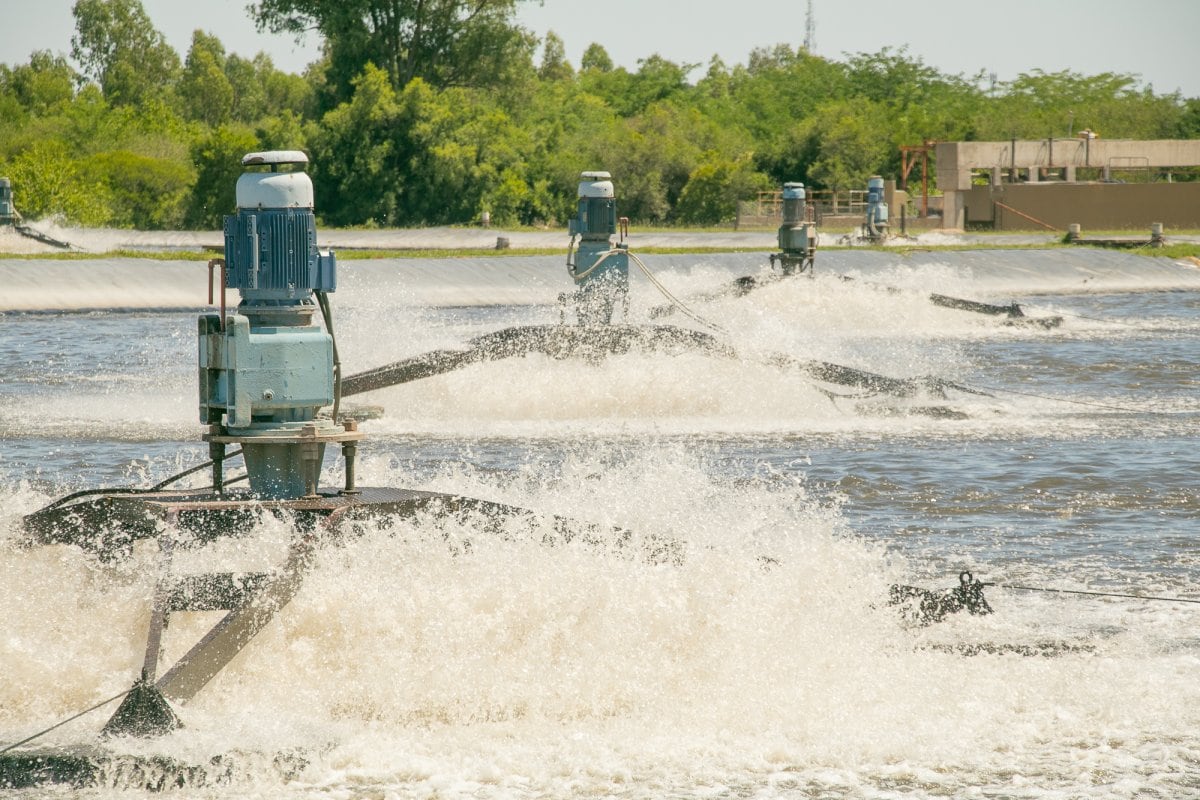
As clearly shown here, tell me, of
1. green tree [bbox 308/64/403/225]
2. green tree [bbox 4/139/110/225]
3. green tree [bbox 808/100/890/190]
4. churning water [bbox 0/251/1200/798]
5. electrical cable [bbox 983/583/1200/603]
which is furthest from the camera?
green tree [bbox 808/100/890/190]

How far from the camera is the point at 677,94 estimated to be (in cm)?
8650

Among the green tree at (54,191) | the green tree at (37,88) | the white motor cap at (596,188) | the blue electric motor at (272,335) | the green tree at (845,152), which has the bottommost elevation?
the blue electric motor at (272,335)

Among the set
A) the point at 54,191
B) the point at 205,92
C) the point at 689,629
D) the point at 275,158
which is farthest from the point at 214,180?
the point at 689,629

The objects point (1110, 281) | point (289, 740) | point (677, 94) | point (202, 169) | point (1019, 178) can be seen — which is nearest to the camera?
point (289, 740)

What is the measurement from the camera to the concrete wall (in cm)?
5769

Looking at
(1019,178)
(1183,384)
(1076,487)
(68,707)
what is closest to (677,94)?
(1019,178)

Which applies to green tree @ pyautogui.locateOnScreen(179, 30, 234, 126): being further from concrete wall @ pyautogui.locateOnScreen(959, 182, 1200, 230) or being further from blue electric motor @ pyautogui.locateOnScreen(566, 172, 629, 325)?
blue electric motor @ pyautogui.locateOnScreen(566, 172, 629, 325)

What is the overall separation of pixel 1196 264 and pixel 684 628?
38923 millimetres

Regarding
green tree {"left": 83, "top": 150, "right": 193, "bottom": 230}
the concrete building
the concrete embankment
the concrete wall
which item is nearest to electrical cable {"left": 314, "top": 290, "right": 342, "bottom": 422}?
the concrete embankment

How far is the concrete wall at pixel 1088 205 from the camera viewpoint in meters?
57.7

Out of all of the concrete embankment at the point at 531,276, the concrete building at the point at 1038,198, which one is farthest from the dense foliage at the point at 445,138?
the concrete embankment at the point at 531,276

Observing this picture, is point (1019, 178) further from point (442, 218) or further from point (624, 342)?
point (624, 342)

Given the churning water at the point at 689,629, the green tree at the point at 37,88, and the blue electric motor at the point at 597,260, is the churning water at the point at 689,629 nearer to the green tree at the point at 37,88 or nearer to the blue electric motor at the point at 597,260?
the blue electric motor at the point at 597,260

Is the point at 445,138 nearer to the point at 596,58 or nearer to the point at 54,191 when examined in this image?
the point at 54,191
